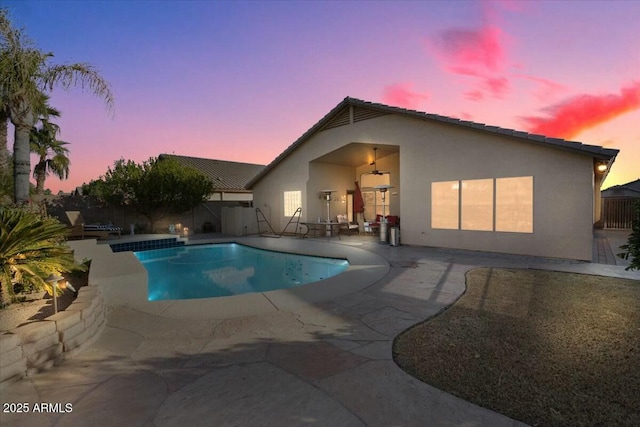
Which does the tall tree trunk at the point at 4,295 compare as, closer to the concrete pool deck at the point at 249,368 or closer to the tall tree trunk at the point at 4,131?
the concrete pool deck at the point at 249,368

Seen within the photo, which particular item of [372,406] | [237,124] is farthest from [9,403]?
[237,124]

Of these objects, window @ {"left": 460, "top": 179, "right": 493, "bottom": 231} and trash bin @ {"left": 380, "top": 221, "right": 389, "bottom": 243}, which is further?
trash bin @ {"left": 380, "top": 221, "right": 389, "bottom": 243}

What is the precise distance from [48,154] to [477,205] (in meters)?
21.0

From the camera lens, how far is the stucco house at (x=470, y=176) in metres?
8.44

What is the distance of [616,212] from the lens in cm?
1714

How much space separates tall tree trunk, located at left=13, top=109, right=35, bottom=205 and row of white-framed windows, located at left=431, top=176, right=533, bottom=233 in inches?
425

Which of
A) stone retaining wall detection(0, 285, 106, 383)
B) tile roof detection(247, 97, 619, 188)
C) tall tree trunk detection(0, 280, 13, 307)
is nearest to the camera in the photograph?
stone retaining wall detection(0, 285, 106, 383)

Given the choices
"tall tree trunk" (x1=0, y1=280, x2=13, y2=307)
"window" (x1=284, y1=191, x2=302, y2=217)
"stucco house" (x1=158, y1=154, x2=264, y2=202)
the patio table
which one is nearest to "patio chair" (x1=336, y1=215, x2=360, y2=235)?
the patio table

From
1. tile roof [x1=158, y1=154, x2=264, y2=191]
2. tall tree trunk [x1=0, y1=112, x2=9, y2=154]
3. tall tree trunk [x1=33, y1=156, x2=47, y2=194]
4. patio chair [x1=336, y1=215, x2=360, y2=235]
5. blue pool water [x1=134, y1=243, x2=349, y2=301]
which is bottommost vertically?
blue pool water [x1=134, y1=243, x2=349, y2=301]

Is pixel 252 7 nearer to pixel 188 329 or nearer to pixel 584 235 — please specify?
pixel 188 329

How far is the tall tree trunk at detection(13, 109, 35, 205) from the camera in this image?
498cm

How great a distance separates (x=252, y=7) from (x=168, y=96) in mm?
5994

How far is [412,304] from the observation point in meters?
5.04

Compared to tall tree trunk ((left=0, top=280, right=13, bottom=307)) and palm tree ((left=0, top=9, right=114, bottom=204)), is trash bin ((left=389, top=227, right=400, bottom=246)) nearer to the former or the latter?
palm tree ((left=0, top=9, right=114, bottom=204))
